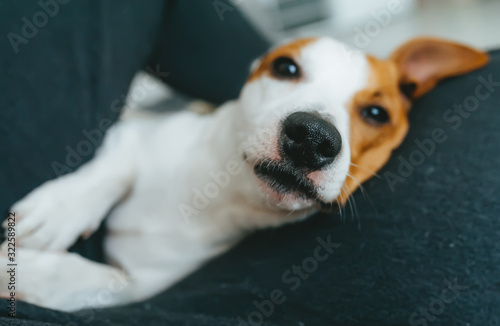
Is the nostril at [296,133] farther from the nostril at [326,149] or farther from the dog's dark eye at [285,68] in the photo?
the dog's dark eye at [285,68]

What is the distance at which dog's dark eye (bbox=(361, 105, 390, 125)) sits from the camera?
1118 millimetres

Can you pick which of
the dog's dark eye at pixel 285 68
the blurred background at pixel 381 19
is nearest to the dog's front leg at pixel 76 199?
the dog's dark eye at pixel 285 68

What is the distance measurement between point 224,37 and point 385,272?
1.08 m

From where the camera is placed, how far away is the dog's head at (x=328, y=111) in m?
0.86

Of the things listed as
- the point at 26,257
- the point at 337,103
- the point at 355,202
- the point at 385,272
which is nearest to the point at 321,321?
the point at 385,272

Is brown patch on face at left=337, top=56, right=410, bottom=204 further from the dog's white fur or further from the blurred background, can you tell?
the blurred background

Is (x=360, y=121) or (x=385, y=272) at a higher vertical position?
(x=360, y=121)

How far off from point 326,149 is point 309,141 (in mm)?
39

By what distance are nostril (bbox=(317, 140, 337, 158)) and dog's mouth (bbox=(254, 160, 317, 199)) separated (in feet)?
0.21

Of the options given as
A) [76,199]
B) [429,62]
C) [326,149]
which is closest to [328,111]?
[326,149]

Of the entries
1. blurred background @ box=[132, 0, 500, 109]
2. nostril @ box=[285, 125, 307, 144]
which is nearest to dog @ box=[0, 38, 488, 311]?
nostril @ box=[285, 125, 307, 144]

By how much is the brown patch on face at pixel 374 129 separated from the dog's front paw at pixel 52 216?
0.66m

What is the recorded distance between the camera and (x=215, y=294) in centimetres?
89

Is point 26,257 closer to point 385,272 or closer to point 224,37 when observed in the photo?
point 385,272
